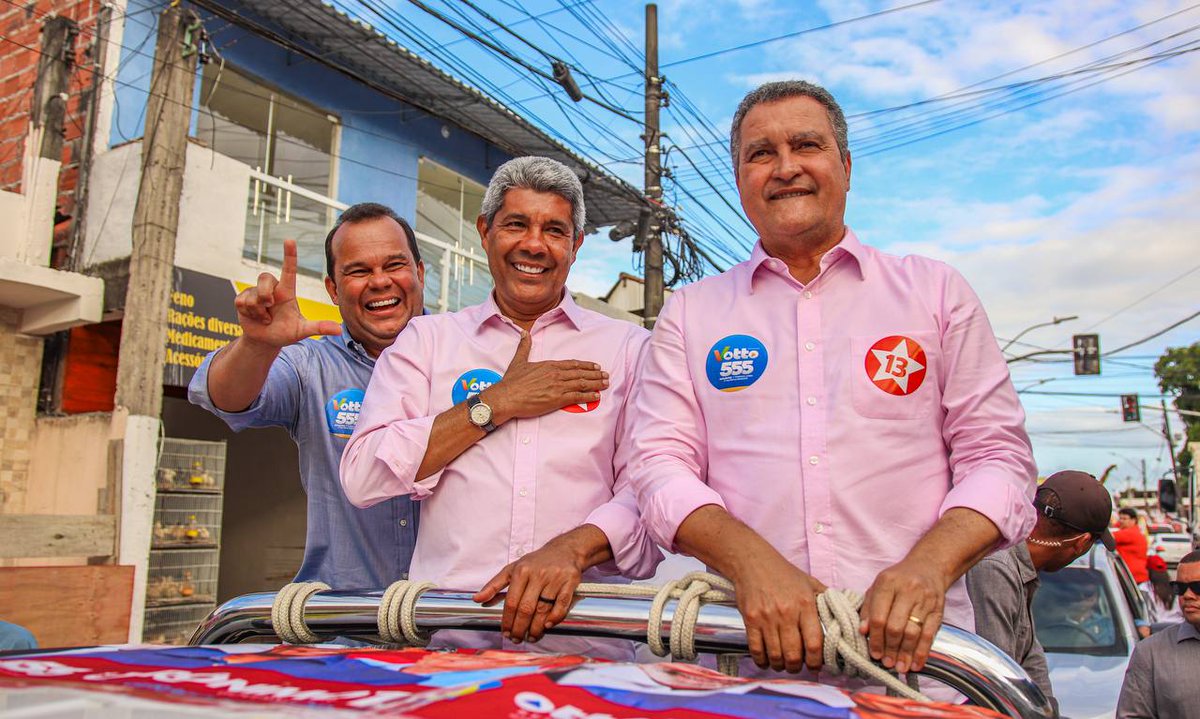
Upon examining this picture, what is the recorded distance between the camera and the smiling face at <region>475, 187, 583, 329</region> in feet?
7.53

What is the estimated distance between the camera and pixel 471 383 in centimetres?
225

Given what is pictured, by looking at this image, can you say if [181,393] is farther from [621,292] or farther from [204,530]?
[621,292]

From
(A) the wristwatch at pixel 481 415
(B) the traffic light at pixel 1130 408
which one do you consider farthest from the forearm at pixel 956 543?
(B) the traffic light at pixel 1130 408

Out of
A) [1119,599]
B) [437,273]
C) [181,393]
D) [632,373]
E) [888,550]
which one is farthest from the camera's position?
[437,273]

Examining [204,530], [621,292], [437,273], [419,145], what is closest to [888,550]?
[204,530]

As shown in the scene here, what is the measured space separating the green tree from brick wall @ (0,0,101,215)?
51078 mm

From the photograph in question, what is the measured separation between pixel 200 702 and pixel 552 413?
132cm

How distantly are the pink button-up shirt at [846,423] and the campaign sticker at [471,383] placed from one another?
491 mm

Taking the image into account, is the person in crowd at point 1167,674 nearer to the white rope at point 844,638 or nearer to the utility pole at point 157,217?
the white rope at point 844,638

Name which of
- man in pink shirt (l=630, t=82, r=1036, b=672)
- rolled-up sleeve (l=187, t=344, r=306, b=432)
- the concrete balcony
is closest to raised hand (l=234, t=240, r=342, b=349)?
rolled-up sleeve (l=187, t=344, r=306, b=432)

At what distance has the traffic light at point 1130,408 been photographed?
31.6 metres

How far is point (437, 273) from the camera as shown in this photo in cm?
1136

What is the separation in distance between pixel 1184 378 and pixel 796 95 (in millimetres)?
56541

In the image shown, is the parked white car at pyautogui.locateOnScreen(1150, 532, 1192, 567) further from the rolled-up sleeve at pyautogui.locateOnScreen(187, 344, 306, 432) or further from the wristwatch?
the wristwatch
